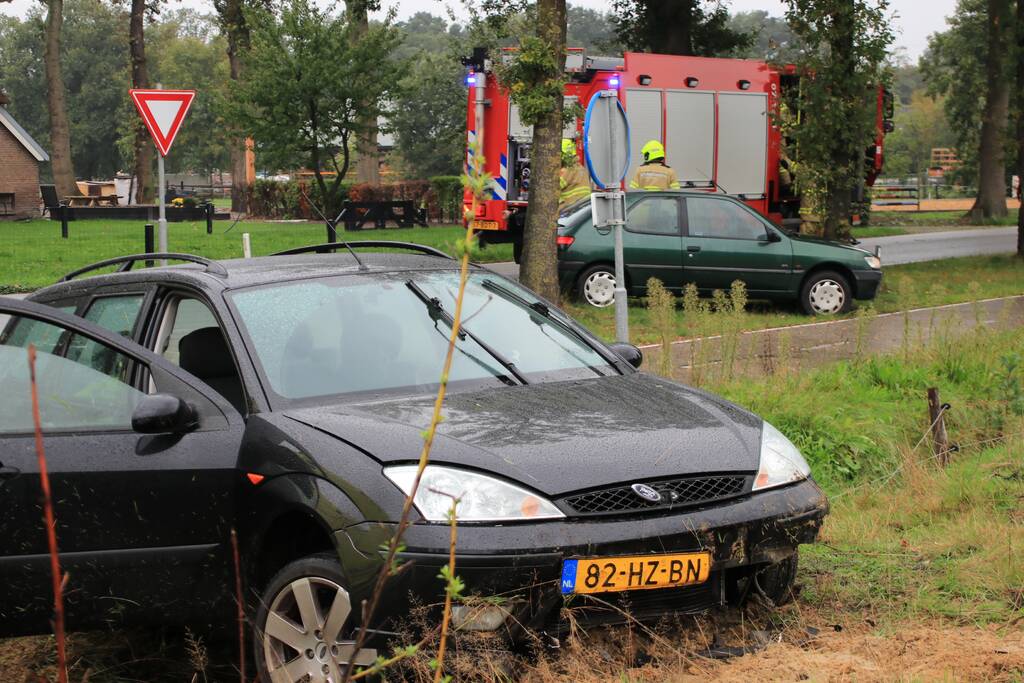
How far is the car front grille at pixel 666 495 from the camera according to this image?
14.1 feet

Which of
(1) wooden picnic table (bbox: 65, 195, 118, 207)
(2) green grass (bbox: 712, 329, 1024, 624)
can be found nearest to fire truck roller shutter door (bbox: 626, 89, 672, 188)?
(2) green grass (bbox: 712, 329, 1024, 624)

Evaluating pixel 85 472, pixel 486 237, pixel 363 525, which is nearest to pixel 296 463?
pixel 363 525

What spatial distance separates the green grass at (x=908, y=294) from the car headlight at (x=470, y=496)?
20.7 ft

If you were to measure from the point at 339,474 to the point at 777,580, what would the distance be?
1.60 meters

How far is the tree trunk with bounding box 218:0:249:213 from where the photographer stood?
4597 centimetres

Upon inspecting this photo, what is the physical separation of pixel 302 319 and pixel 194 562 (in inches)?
40.5

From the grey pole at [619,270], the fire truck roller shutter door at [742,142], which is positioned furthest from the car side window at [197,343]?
the fire truck roller shutter door at [742,142]

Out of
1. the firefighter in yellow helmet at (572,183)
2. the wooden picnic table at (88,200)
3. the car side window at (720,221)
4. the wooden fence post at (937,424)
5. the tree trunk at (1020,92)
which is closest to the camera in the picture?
the wooden fence post at (937,424)

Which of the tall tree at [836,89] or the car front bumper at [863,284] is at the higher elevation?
the tall tree at [836,89]

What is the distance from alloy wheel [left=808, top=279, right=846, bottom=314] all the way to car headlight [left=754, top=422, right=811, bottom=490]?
12367mm

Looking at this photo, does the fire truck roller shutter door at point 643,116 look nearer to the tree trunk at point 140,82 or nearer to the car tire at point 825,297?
the car tire at point 825,297

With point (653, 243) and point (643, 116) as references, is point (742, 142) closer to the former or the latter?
point (643, 116)

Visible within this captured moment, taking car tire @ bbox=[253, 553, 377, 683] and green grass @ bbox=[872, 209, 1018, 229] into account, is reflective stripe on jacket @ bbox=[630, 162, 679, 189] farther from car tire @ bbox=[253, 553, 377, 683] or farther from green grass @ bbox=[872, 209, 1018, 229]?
green grass @ bbox=[872, 209, 1018, 229]

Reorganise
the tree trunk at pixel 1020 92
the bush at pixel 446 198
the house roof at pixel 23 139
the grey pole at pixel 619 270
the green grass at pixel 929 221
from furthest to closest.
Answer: the house roof at pixel 23 139 → the bush at pixel 446 198 → the green grass at pixel 929 221 → the tree trunk at pixel 1020 92 → the grey pole at pixel 619 270
